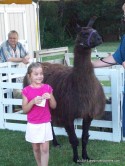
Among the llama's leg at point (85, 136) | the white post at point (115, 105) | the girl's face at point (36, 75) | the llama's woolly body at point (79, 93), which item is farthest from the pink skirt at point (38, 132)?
the white post at point (115, 105)

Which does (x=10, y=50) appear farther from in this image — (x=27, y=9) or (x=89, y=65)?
(x=27, y=9)

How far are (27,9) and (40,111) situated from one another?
39.1 feet

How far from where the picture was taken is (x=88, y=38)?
17.2 feet

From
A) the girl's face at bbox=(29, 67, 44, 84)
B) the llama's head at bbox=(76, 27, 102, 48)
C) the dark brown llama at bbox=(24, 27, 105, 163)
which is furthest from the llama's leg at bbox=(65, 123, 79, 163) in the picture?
the girl's face at bbox=(29, 67, 44, 84)

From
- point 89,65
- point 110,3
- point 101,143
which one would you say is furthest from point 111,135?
point 110,3

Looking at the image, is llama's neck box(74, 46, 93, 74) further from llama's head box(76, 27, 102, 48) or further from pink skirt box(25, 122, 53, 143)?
pink skirt box(25, 122, 53, 143)

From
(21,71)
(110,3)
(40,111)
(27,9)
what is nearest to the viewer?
(40,111)

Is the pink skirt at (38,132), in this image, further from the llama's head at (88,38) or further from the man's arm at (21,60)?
the man's arm at (21,60)

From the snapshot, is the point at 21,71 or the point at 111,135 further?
the point at 21,71

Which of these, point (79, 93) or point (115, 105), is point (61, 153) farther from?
point (115, 105)

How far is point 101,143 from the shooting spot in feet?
21.5

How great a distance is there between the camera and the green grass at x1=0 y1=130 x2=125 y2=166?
562cm

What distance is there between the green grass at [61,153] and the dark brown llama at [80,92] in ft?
0.77

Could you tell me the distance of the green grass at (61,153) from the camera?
562 centimetres
